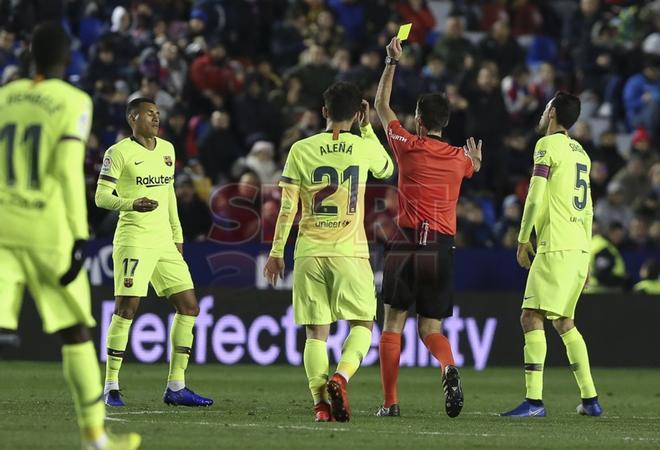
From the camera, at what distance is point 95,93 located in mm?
21125

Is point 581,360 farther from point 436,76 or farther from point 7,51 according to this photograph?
point 7,51

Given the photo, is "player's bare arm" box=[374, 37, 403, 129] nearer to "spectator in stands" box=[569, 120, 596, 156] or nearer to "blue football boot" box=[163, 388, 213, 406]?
"blue football boot" box=[163, 388, 213, 406]

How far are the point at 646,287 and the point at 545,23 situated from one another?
833 centimetres

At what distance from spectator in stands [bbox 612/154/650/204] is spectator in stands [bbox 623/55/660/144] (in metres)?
1.81

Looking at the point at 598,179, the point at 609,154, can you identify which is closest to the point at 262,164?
the point at 598,179

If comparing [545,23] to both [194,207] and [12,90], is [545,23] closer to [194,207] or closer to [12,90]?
[194,207]

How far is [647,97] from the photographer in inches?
920

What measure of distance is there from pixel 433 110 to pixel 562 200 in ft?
4.35

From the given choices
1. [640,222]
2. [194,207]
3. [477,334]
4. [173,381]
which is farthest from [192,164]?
[173,381]

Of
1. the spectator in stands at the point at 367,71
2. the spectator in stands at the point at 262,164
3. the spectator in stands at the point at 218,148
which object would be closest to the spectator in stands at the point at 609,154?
the spectator in stands at the point at 367,71

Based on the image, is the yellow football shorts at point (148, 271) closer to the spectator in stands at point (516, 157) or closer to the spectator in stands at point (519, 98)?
the spectator in stands at point (516, 157)

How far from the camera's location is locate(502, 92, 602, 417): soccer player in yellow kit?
38.9 feet

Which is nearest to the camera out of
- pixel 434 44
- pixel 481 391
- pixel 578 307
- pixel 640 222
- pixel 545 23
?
pixel 481 391

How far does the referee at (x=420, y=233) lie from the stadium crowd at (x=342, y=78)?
24.8 feet
